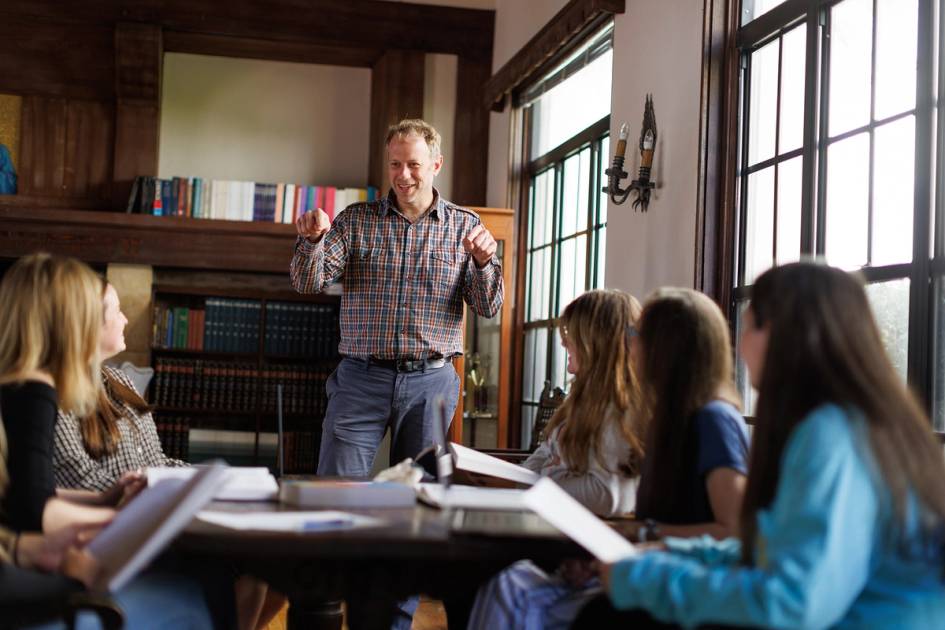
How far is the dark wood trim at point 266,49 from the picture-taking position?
20.6ft

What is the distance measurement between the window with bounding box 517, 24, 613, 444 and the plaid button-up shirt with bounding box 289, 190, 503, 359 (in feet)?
4.68

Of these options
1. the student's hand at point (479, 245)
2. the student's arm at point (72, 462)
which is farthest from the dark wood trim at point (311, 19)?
the student's arm at point (72, 462)

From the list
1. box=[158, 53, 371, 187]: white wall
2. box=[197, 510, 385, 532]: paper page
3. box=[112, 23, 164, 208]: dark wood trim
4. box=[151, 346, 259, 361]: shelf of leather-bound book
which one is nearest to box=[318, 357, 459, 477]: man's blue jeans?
box=[197, 510, 385, 532]: paper page

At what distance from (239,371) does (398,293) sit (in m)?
3.49

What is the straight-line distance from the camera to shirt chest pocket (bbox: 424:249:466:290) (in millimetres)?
3275

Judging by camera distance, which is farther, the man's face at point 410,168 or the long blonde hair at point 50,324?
the man's face at point 410,168

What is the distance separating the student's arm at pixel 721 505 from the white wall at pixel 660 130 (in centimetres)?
196

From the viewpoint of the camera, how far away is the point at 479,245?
123 inches

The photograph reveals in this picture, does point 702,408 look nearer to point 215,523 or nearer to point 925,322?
point 215,523

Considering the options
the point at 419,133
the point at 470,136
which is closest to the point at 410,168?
the point at 419,133

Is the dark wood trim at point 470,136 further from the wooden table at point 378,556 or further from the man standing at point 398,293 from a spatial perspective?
the wooden table at point 378,556

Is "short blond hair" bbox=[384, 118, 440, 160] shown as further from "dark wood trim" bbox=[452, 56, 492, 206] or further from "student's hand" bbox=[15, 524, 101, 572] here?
"dark wood trim" bbox=[452, 56, 492, 206]

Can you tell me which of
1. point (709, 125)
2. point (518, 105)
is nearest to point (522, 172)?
point (518, 105)

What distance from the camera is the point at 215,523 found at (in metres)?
1.61
